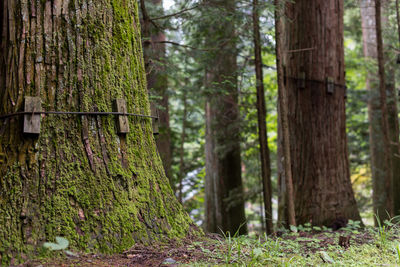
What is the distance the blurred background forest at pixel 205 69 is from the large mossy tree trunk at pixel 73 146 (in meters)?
2.15

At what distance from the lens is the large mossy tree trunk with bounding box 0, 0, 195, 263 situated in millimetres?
2734

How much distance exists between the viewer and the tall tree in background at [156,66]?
19.5 ft

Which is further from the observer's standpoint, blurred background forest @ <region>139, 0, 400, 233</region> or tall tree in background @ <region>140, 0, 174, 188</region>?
blurred background forest @ <region>139, 0, 400, 233</region>

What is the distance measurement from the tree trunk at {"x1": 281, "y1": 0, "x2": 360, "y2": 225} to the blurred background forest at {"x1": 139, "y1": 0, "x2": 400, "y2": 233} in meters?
0.85

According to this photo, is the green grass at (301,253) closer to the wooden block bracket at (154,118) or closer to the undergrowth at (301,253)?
the undergrowth at (301,253)

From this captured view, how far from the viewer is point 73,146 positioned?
2.96 metres

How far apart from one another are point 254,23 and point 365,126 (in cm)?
998

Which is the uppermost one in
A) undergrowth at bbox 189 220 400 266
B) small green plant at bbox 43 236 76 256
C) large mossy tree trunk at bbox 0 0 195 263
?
large mossy tree trunk at bbox 0 0 195 263

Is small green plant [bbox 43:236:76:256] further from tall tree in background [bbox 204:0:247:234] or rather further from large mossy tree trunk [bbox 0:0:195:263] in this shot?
tall tree in background [bbox 204:0:247:234]

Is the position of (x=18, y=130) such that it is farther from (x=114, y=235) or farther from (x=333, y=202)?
(x=333, y=202)

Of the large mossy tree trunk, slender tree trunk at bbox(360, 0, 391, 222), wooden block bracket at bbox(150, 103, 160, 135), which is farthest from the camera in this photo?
slender tree trunk at bbox(360, 0, 391, 222)

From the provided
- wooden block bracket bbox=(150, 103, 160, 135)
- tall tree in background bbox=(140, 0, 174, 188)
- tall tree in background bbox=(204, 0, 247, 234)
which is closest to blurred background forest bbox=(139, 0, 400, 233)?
tall tree in background bbox=(140, 0, 174, 188)

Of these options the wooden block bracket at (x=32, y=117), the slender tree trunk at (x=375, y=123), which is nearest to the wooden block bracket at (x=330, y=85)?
the wooden block bracket at (x=32, y=117)

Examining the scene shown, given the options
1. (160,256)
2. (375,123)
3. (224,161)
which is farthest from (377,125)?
(160,256)
